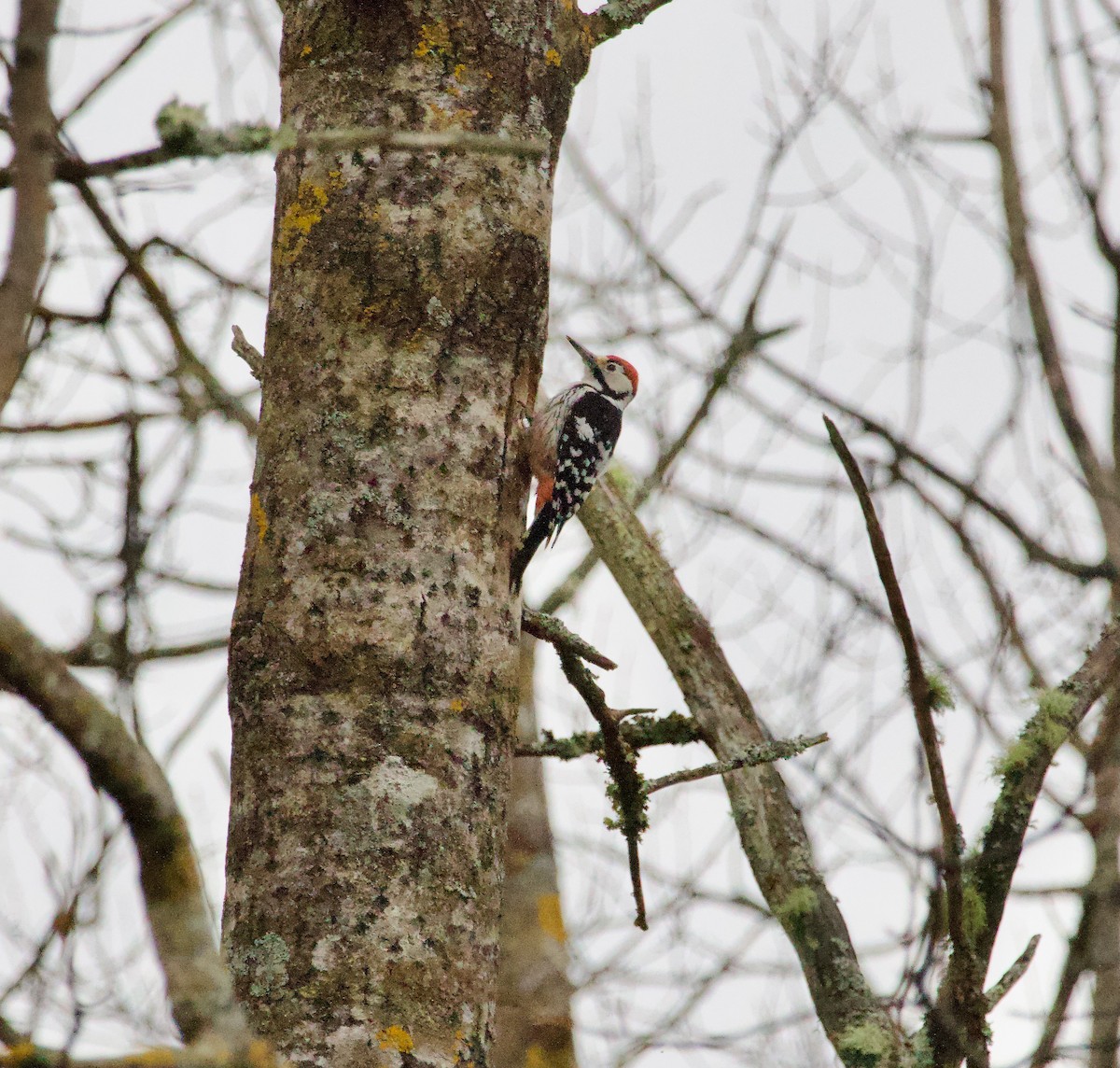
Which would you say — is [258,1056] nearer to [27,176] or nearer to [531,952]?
[27,176]

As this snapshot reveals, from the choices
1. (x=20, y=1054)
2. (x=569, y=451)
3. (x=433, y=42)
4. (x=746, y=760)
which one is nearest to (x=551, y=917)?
(x=569, y=451)

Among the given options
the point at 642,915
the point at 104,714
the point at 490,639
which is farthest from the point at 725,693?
the point at 104,714

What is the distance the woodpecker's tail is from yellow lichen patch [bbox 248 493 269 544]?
19.7 inches

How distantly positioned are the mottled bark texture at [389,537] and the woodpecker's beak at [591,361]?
3.13 m

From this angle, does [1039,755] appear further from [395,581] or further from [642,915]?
[395,581]

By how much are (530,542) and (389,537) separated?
1107mm

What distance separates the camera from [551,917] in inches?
220

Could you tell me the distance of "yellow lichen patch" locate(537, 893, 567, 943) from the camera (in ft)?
18.2

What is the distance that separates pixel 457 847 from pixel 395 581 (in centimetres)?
51

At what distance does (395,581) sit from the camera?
2482 millimetres

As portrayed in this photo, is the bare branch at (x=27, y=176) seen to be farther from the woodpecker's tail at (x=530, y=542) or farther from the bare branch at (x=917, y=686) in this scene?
the woodpecker's tail at (x=530, y=542)

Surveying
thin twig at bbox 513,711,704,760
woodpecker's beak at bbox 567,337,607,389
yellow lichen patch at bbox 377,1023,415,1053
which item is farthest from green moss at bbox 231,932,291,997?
woodpecker's beak at bbox 567,337,607,389

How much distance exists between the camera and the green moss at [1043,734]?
286cm

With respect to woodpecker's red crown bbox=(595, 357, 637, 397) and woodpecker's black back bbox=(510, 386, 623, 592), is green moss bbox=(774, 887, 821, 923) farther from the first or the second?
woodpecker's red crown bbox=(595, 357, 637, 397)
